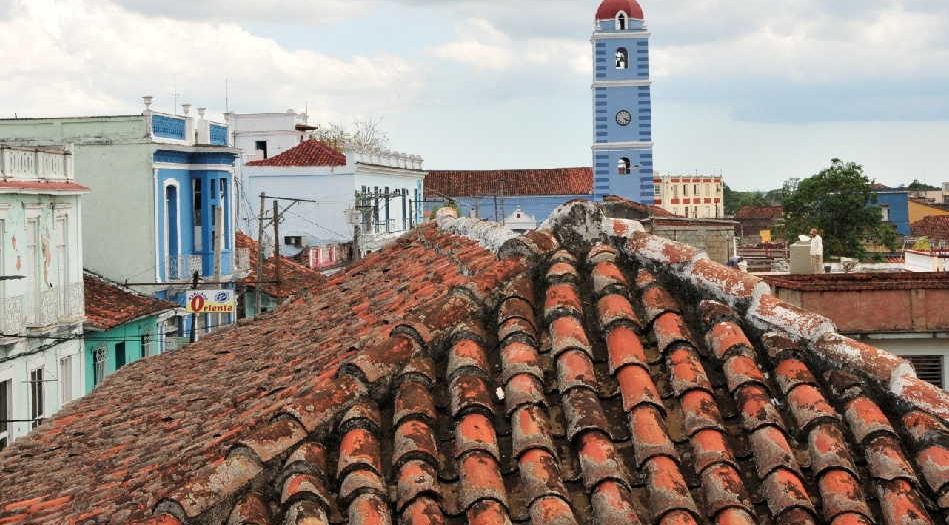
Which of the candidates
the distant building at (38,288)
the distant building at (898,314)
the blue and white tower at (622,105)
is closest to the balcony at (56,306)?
the distant building at (38,288)

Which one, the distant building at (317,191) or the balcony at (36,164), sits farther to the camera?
the distant building at (317,191)

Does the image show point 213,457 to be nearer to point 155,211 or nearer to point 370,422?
point 370,422

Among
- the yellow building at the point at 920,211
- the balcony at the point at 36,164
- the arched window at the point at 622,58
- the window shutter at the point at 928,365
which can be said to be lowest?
the window shutter at the point at 928,365

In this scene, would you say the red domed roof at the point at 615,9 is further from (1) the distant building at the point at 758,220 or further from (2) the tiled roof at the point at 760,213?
(2) the tiled roof at the point at 760,213

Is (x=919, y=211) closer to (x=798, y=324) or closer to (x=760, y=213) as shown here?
(x=760, y=213)

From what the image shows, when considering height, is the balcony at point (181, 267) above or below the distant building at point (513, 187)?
below

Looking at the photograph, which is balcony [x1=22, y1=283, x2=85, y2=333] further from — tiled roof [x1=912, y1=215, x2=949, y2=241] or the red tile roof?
tiled roof [x1=912, y1=215, x2=949, y2=241]

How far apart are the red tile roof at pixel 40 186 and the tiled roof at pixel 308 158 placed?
68.6 feet

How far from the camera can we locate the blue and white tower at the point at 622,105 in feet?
223

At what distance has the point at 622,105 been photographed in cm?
6838

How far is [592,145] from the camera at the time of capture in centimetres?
6894

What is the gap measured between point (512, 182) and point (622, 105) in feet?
27.6

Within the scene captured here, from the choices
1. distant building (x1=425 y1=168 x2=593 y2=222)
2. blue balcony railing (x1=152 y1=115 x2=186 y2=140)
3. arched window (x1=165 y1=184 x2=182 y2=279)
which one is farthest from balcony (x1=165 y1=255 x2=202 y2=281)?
distant building (x1=425 y1=168 x2=593 y2=222)

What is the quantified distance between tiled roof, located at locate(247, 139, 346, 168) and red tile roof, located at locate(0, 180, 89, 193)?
68.6ft
